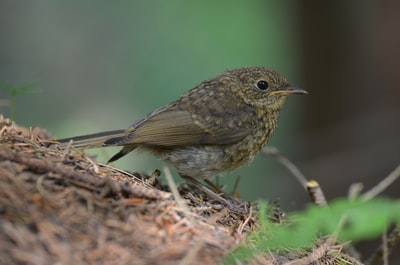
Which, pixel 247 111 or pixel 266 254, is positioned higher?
Result: pixel 247 111

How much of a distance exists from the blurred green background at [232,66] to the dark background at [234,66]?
2cm

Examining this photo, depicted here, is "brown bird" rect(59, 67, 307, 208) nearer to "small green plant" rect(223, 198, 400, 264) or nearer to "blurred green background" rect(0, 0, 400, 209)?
"blurred green background" rect(0, 0, 400, 209)

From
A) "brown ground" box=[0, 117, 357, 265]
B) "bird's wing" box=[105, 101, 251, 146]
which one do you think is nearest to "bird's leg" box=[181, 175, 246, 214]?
"bird's wing" box=[105, 101, 251, 146]

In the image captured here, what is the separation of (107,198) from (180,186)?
1.45 metres

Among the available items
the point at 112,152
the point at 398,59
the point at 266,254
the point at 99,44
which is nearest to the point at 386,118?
the point at 398,59

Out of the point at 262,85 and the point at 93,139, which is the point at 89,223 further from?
the point at 262,85

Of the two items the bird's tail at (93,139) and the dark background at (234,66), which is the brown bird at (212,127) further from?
the dark background at (234,66)

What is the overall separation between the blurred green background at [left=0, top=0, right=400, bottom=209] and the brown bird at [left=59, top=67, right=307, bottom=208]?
227 cm

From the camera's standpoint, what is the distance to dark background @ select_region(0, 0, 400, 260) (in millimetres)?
8336

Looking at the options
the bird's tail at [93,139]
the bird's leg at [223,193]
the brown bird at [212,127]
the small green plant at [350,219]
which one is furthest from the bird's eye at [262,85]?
the small green plant at [350,219]

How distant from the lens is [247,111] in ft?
17.1

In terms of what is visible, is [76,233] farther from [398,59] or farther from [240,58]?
[240,58]

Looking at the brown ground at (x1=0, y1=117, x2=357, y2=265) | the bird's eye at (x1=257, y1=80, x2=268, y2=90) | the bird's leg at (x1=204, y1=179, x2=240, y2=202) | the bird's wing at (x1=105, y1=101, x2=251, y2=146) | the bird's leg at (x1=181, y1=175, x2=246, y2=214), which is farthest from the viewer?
the bird's eye at (x1=257, y1=80, x2=268, y2=90)

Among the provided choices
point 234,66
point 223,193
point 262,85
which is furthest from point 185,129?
point 234,66
